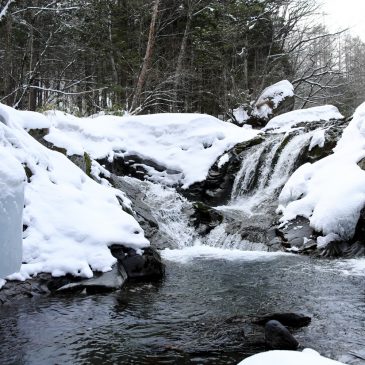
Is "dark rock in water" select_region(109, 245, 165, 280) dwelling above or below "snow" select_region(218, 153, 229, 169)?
below

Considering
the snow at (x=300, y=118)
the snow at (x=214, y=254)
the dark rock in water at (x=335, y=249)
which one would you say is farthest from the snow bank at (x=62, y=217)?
the snow at (x=300, y=118)

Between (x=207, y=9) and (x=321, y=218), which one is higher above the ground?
(x=207, y=9)

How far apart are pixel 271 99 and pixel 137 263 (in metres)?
14.7

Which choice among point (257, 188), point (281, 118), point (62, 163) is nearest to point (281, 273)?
point (62, 163)

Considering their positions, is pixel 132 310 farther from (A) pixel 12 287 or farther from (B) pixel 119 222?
(B) pixel 119 222

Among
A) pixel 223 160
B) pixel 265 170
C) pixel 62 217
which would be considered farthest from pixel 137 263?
pixel 223 160

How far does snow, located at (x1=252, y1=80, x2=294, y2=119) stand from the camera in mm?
19094

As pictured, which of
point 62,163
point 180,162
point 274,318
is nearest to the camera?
point 274,318

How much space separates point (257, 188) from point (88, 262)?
6778 mm

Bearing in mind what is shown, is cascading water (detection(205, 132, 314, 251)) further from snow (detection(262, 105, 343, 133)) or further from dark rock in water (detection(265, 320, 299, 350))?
dark rock in water (detection(265, 320, 299, 350))

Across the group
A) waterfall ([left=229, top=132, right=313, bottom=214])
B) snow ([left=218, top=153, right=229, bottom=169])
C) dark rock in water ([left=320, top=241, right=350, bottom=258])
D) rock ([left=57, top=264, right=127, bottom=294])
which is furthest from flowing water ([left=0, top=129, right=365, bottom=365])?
snow ([left=218, top=153, right=229, bottom=169])

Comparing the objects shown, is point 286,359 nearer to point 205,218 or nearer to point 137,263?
point 137,263

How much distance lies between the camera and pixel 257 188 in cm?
1154

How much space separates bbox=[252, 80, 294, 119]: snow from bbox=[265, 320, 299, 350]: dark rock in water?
16187 mm
